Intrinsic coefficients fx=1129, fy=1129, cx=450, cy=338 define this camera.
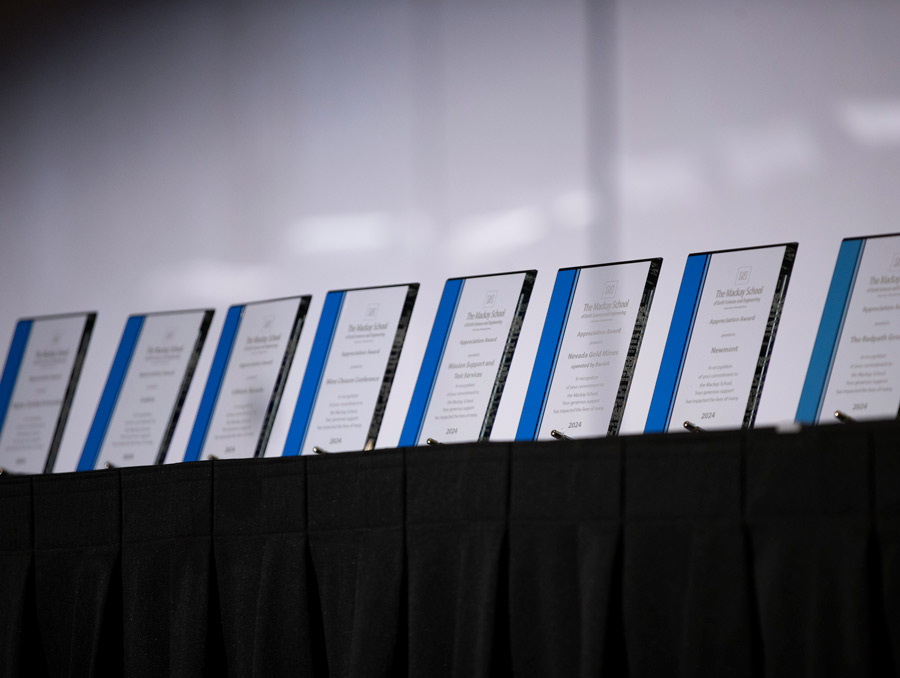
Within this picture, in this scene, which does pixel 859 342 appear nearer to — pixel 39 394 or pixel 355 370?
pixel 355 370

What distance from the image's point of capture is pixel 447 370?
2725 millimetres

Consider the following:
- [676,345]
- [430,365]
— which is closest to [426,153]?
[430,365]

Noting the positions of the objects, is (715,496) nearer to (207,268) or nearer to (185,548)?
(185,548)

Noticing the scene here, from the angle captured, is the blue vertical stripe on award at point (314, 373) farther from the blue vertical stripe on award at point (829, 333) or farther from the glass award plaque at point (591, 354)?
the blue vertical stripe on award at point (829, 333)

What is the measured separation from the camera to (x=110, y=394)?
3.41 metres

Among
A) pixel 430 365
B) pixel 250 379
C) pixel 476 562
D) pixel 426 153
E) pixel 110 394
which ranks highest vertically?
pixel 426 153

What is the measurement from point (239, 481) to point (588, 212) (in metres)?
1.57

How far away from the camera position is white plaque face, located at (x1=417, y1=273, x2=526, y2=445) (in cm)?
263

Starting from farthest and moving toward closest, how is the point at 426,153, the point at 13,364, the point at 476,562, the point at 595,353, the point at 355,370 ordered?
the point at 426,153 → the point at 13,364 → the point at 355,370 → the point at 595,353 → the point at 476,562

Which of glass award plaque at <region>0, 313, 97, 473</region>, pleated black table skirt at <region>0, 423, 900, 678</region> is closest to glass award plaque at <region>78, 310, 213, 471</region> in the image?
glass award plaque at <region>0, 313, 97, 473</region>

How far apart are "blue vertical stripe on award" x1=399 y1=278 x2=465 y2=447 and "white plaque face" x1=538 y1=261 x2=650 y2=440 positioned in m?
0.31

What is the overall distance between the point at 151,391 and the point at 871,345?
2.03 metres

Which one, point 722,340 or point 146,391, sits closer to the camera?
point 722,340

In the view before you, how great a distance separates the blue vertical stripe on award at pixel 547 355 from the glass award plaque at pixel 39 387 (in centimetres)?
154
